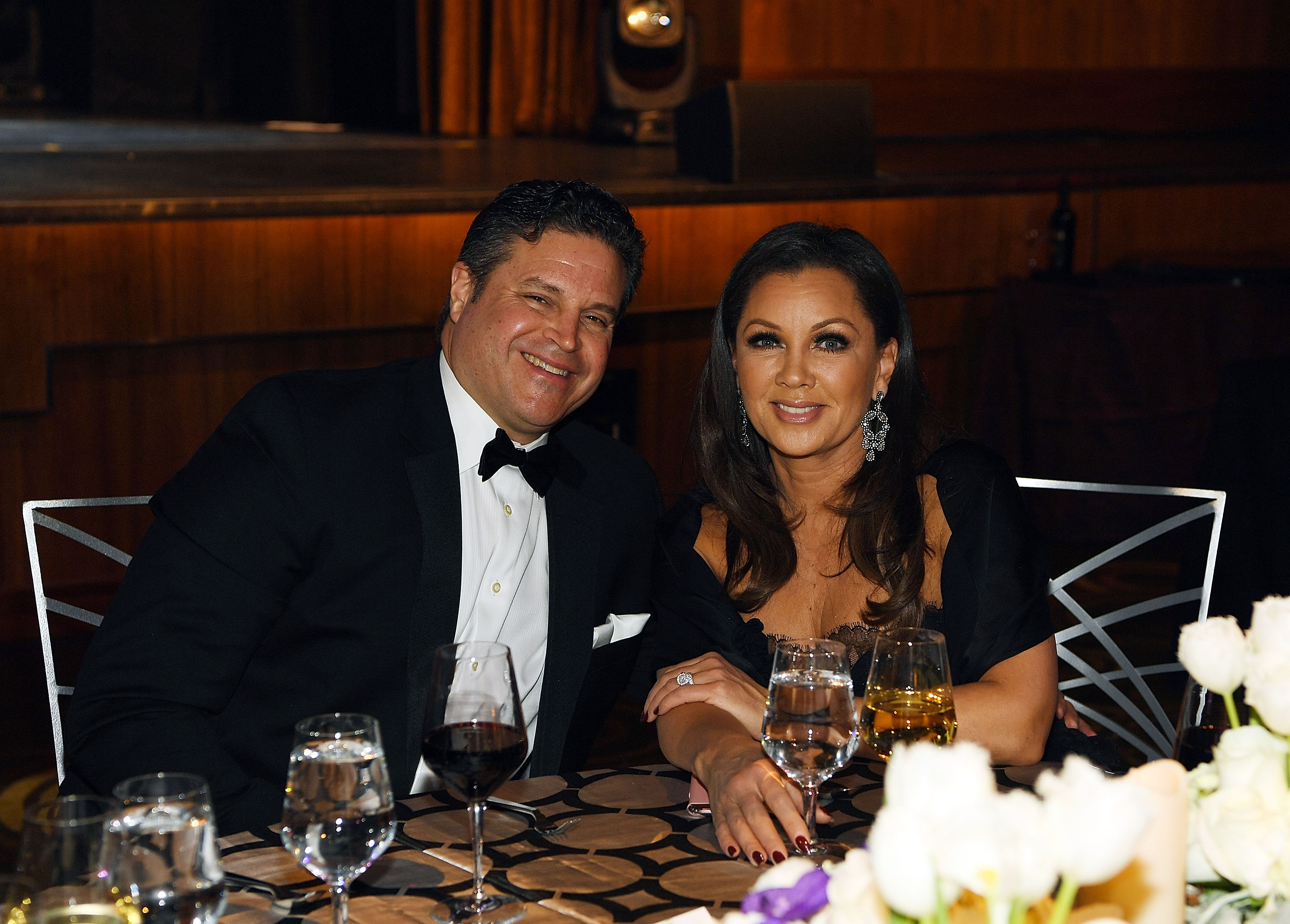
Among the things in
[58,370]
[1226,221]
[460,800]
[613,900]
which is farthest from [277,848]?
[1226,221]

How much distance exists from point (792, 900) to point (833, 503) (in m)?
1.44

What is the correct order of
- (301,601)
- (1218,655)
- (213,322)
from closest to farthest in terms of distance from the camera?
(1218,655) → (301,601) → (213,322)

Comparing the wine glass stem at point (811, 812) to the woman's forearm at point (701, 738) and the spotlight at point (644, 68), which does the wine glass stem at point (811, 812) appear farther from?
the spotlight at point (644, 68)

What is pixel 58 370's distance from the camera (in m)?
3.66

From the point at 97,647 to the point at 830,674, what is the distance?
39.4 inches

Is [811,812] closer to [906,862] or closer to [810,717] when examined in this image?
[810,717]

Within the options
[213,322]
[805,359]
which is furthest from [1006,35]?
[805,359]

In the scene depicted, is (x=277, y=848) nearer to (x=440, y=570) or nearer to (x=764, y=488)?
(x=440, y=570)

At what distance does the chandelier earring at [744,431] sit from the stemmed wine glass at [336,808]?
1.25 m

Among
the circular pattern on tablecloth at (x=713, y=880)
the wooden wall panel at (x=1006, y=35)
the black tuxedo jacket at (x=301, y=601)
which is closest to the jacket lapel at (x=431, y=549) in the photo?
the black tuxedo jacket at (x=301, y=601)

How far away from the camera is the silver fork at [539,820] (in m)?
1.36

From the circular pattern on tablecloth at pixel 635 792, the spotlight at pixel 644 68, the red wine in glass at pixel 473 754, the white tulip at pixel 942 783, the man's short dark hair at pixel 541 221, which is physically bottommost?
the circular pattern on tablecloth at pixel 635 792

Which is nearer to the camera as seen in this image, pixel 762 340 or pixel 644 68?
pixel 762 340

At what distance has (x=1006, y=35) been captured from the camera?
7281mm
